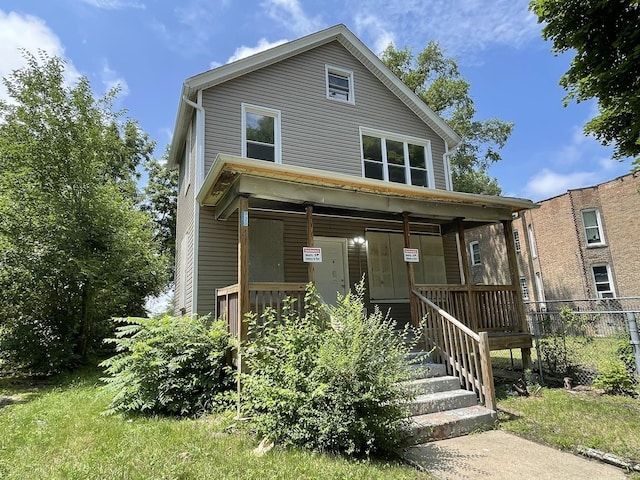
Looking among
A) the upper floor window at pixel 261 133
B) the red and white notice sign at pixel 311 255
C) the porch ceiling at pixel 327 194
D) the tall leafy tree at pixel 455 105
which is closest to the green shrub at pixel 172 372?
the red and white notice sign at pixel 311 255

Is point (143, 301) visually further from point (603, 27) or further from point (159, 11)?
point (603, 27)

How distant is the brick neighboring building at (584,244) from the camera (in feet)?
59.3

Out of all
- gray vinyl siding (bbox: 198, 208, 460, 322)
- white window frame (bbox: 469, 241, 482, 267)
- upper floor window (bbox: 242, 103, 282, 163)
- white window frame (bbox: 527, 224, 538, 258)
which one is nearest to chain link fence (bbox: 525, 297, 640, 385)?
gray vinyl siding (bbox: 198, 208, 460, 322)

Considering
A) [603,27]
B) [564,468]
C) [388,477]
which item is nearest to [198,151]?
[388,477]

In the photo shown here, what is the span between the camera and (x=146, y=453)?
379 cm

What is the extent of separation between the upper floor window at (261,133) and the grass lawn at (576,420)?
694 cm

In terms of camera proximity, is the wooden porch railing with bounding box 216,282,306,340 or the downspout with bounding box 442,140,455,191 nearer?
the wooden porch railing with bounding box 216,282,306,340

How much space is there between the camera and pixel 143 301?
1449 cm

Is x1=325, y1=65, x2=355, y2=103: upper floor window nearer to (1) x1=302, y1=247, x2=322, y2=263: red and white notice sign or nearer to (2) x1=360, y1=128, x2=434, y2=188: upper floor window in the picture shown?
(2) x1=360, y1=128, x2=434, y2=188: upper floor window

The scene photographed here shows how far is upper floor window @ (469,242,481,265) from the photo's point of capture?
968 inches

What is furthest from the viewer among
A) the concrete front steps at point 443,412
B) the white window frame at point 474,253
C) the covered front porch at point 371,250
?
the white window frame at point 474,253

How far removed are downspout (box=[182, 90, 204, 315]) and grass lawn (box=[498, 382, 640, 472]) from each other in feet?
19.3

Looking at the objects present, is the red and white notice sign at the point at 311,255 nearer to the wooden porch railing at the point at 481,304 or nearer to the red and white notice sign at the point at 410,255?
the red and white notice sign at the point at 410,255

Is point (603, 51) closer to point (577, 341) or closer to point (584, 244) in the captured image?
point (577, 341)
